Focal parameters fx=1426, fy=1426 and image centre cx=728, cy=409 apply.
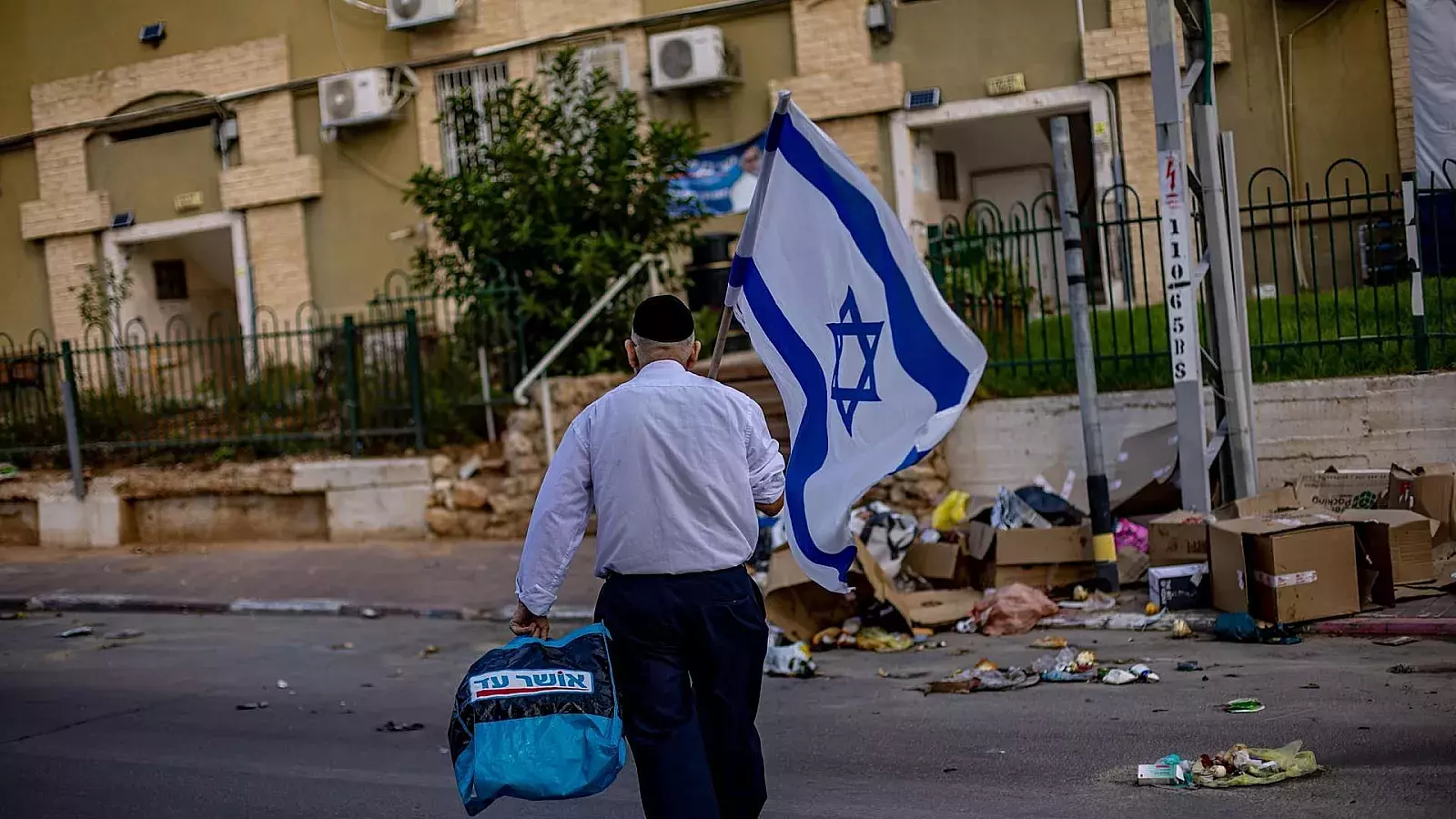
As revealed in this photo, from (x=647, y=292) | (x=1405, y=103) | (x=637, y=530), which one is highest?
(x=1405, y=103)

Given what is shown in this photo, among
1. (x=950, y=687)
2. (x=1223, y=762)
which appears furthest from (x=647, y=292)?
(x=1223, y=762)

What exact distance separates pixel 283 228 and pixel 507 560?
922 cm

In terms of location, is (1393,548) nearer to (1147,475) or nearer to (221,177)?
(1147,475)

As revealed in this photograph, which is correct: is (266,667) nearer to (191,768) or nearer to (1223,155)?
(191,768)

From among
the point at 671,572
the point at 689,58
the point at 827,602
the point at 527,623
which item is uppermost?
the point at 689,58

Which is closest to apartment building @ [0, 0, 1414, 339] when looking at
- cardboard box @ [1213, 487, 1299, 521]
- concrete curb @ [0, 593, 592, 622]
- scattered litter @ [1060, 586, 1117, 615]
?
concrete curb @ [0, 593, 592, 622]

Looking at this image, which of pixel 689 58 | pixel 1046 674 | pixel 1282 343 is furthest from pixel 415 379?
pixel 1046 674

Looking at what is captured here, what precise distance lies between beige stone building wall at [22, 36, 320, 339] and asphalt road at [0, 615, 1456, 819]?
11.3 m

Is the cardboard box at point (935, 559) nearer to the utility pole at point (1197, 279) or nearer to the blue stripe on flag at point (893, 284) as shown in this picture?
the utility pole at point (1197, 279)

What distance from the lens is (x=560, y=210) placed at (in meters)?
13.8

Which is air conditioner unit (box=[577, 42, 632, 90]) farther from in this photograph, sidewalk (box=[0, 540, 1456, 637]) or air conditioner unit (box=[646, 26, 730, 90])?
sidewalk (box=[0, 540, 1456, 637])

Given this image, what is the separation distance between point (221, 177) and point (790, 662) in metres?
14.8

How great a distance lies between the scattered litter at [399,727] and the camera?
715cm

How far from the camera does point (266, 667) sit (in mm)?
9078
